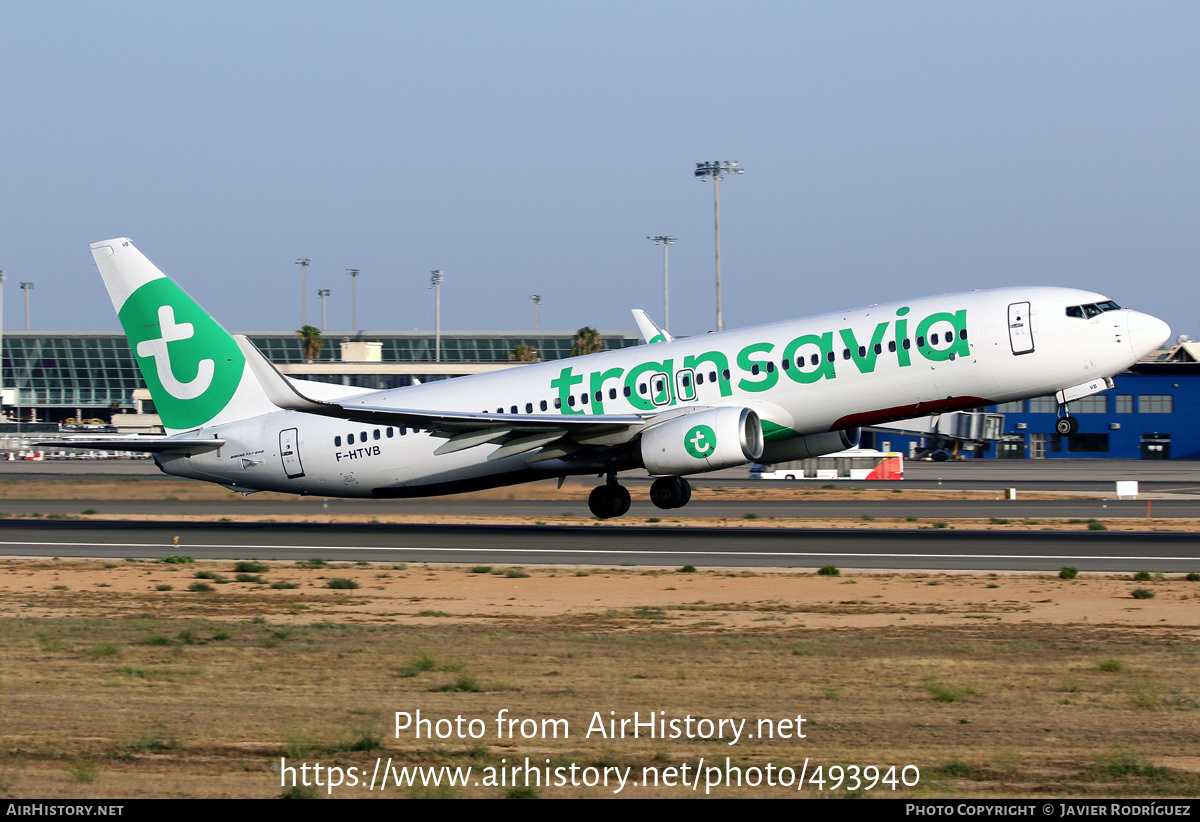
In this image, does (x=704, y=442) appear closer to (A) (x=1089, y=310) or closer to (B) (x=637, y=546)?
(B) (x=637, y=546)

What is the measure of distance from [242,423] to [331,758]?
85.8 ft

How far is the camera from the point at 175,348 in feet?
115

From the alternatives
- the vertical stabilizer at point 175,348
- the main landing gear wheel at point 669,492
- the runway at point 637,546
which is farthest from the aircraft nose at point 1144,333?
the vertical stabilizer at point 175,348

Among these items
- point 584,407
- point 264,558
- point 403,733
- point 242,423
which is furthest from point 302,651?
point 242,423

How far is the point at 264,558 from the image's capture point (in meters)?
29.5

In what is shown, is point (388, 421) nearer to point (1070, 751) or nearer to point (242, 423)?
point (242, 423)

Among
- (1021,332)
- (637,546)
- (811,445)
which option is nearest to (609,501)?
(637,546)

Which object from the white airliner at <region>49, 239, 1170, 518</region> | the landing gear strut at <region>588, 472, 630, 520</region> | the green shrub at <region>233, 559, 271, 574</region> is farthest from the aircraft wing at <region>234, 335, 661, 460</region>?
the green shrub at <region>233, 559, 271, 574</region>

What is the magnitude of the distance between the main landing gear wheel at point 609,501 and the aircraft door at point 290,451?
8.64 m

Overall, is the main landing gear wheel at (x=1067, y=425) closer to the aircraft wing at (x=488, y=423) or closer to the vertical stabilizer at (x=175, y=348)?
the aircraft wing at (x=488, y=423)

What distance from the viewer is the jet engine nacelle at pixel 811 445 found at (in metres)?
33.4

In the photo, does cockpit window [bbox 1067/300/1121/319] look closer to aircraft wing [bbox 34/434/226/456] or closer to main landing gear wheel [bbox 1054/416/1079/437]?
main landing gear wheel [bbox 1054/416/1079/437]

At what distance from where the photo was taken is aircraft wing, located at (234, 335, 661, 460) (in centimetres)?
2880

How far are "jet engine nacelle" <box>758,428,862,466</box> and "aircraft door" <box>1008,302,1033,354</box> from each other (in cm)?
514
